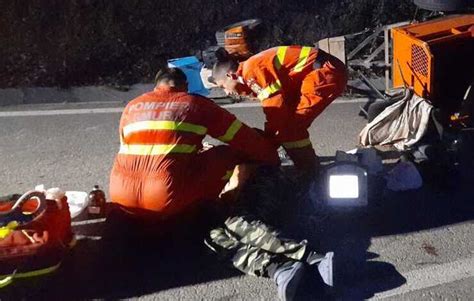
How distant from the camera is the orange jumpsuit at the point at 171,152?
463 cm

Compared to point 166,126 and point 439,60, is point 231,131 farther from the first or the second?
point 439,60

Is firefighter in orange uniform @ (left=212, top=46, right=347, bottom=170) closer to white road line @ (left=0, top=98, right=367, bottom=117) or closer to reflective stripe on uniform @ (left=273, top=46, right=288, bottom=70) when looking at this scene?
reflective stripe on uniform @ (left=273, top=46, right=288, bottom=70)

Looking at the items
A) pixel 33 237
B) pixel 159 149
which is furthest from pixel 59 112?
pixel 33 237

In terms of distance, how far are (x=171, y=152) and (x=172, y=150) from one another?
1cm

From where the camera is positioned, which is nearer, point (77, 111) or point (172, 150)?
point (172, 150)

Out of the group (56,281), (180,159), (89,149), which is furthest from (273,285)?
(89,149)

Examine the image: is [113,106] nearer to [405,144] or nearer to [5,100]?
[5,100]

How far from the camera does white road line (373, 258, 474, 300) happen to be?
4.36 m

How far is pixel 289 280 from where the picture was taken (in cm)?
417

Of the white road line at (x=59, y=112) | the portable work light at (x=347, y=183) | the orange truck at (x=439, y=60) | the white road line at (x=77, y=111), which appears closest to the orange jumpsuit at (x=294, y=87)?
the portable work light at (x=347, y=183)

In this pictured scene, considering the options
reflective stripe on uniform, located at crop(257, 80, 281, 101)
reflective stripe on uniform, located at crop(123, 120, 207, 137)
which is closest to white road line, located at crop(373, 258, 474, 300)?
reflective stripe on uniform, located at crop(123, 120, 207, 137)

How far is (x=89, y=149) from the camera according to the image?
21.4ft

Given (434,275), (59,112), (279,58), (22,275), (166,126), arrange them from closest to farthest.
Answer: (22,275) → (434,275) → (166,126) → (279,58) → (59,112)

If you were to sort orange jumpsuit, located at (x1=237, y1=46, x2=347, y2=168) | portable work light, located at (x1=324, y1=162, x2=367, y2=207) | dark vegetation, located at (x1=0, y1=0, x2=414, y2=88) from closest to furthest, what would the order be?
1. portable work light, located at (x1=324, y1=162, x2=367, y2=207)
2. orange jumpsuit, located at (x1=237, y1=46, x2=347, y2=168)
3. dark vegetation, located at (x1=0, y1=0, x2=414, y2=88)
